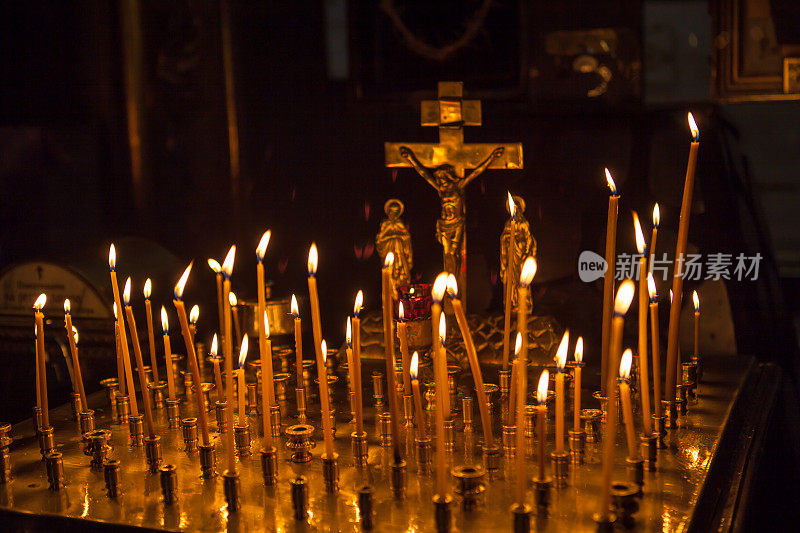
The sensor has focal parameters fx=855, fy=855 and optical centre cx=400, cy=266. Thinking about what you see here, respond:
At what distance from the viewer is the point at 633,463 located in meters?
1.41

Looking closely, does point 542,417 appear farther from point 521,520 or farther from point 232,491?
point 232,491

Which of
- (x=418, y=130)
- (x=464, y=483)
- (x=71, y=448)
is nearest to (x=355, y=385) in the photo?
(x=464, y=483)

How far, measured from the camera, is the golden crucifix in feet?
7.94

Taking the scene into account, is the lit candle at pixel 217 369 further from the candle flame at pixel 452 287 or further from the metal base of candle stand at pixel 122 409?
the candle flame at pixel 452 287

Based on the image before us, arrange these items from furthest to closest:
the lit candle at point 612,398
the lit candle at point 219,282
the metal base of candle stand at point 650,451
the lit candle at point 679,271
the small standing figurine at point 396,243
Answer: the small standing figurine at point 396,243 → the lit candle at point 219,282 → the lit candle at point 679,271 → the metal base of candle stand at point 650,451 → the lit candle at point 612,398

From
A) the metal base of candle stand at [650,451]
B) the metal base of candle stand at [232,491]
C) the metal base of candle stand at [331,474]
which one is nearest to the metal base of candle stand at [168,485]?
the metal base of candle stand at [232,491]

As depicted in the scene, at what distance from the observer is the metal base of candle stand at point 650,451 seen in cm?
152

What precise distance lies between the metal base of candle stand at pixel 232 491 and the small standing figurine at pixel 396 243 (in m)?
1.07

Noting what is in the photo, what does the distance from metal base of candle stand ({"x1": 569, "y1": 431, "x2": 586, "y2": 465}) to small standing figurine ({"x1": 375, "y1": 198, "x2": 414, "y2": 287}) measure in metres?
0.92

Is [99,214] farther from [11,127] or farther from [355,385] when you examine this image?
[355,385]

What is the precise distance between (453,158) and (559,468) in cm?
124

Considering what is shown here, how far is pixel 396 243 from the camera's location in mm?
2416

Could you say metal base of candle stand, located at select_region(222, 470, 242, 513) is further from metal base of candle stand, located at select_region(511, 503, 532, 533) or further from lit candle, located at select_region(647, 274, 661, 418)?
lit candle, located at select_region(647, 274, 661, 418)

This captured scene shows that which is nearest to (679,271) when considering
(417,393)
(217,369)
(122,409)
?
(417,393)
